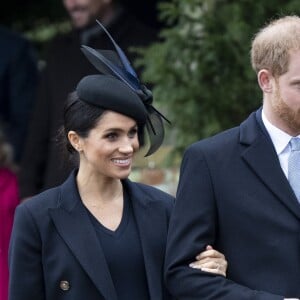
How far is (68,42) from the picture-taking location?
8.55 m

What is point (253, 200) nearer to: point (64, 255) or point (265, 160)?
point (265, 160)

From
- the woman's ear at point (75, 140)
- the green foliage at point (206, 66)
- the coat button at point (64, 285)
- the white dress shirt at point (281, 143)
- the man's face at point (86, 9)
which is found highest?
the man's face at point (86, 9)

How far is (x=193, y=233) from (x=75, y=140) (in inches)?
27.0

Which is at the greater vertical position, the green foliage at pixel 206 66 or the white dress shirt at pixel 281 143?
the green foliage at pixel 206 66

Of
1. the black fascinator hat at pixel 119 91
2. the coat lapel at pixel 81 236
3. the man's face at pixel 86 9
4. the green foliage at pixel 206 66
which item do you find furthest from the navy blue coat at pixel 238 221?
the man's face at pixel 86 9

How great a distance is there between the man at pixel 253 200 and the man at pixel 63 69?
3.38m

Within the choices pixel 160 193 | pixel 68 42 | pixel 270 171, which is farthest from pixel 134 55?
pixel 270 171

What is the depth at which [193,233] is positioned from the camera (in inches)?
189

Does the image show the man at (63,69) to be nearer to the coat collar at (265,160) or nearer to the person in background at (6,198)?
the person in background at (6,198)

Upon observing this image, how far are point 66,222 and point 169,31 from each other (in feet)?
7.93

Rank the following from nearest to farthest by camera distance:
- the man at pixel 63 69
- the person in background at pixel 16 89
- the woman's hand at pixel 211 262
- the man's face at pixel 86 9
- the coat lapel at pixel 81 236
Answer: the woman's hand at pixel 211 262 → the coat lapel at pixel 81 236 → the man at pixel 63 69 → the man's face at pixel 86 9 → the person in background at pixel 16 89

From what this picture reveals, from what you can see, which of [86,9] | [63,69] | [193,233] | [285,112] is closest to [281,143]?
[285,112]

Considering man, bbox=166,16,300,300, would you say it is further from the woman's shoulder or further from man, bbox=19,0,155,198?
man, bbox=19,0,155,198

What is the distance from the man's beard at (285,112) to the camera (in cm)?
470
